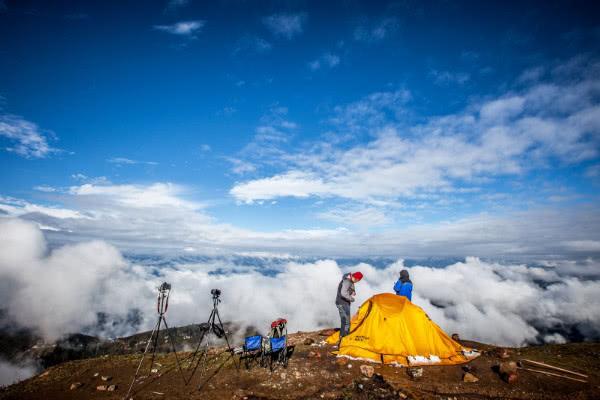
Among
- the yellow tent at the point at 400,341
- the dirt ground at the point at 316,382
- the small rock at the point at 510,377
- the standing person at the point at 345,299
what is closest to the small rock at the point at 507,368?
the small rock at the point at 510,377

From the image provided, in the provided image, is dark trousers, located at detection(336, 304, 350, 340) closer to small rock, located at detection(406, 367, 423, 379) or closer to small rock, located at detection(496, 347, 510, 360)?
small rock, located at detection(406, 367, 423, 379)

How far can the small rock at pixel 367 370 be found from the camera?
31.0 ft

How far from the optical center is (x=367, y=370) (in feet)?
31.3

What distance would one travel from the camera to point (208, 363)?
1189 cm

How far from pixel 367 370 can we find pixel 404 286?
5312 millimetres

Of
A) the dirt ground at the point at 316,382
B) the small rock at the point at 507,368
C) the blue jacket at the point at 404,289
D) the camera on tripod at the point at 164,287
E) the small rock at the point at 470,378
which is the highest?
the camera on tripod at the point at 164,287

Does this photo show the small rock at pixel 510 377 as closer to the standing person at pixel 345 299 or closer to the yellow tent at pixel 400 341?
the yellow tent at pixel 400 341

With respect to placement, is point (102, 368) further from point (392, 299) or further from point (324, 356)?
point (392, 299)

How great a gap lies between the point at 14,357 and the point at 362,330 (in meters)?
221

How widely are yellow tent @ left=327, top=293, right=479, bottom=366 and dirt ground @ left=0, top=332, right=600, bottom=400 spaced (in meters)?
0.45

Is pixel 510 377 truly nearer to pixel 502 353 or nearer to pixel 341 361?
pixel 502 353

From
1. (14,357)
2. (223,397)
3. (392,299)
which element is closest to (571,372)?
(392,299)

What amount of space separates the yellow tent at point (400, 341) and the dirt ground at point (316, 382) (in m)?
0.45

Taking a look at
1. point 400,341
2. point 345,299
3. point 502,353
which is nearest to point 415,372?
point 400,341
